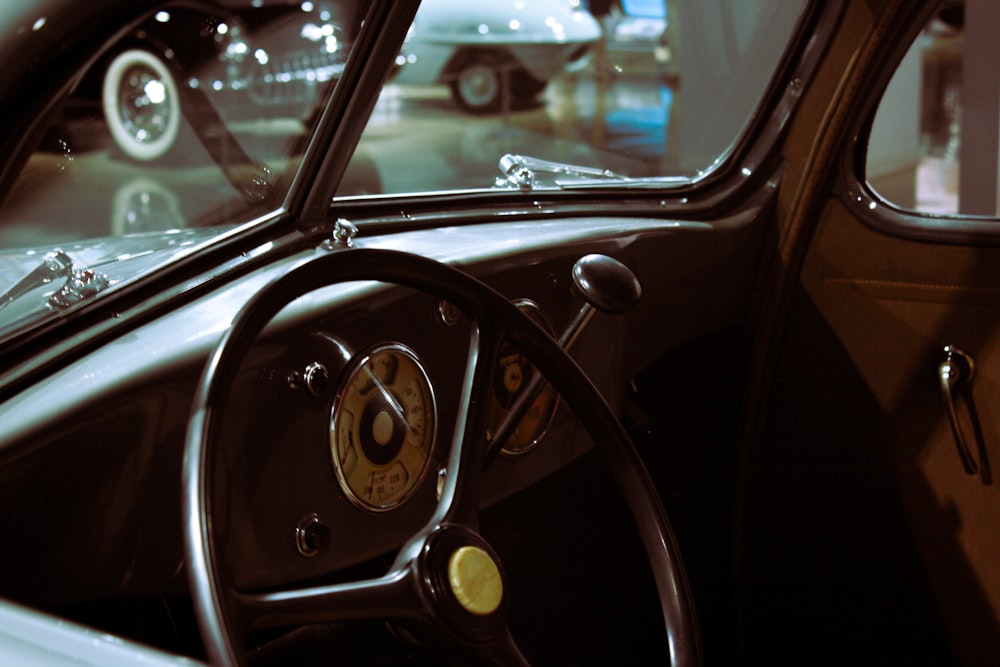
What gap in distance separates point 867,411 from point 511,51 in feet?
19.1

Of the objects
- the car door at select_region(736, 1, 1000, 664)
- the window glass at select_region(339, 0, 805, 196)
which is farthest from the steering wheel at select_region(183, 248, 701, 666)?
the window glass at select_region(339, 0, 805, 196)

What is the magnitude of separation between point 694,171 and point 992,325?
63 centimetres

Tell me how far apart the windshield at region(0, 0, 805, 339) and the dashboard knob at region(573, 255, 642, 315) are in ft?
→ 1.18

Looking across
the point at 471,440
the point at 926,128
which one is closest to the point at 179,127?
the point at 471,440

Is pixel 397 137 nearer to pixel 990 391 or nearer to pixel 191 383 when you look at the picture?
pixel 990 391

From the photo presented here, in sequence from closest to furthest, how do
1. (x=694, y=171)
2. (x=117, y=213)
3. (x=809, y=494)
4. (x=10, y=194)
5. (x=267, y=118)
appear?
(x=10, y=194), (x=809, y=494), (x=694, y=171), (x=117, y=213), (x=267, y=118)

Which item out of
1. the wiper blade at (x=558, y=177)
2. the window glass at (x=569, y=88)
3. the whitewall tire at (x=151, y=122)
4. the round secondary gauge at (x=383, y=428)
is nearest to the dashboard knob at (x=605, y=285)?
the round secondary gauge at (x=383, y=428)

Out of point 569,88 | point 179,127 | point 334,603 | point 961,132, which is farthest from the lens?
point 569,88

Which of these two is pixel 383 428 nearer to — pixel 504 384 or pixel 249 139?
pixel 504 384

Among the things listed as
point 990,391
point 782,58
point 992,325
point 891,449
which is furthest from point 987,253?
point 782,58

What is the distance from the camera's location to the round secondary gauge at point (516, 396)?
5.10ft

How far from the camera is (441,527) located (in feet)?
3.55

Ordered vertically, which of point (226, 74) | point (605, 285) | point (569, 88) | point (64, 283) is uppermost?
point (64, 283)

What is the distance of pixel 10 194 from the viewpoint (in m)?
0.95
